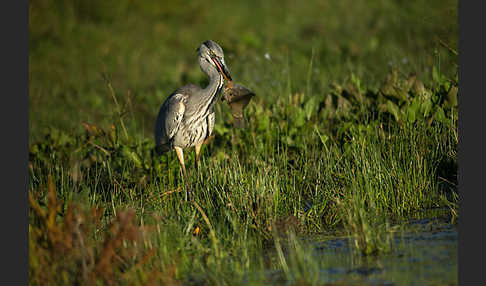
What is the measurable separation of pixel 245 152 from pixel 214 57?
1.27 meters

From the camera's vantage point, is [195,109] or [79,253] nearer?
[79,253]

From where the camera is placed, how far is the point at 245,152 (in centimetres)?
632

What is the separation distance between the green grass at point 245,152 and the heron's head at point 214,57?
71 cm

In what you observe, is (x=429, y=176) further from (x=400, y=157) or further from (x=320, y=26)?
(x=320, y=26)

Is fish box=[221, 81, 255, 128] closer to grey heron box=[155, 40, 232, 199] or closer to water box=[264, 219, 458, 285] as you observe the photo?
grey heron box=[155, 40, 232, 199]

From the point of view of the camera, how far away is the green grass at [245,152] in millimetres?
3744

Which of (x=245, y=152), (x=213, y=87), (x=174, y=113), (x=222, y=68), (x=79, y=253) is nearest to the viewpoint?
(x=79, y=253)

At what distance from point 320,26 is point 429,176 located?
7478 mm

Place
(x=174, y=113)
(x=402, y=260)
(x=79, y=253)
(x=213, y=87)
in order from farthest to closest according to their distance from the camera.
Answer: (x=174, y=113) → (x=213, y=87) → (x=402, y=260) → (x=79, y=253)

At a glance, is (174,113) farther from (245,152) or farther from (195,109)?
(245,152)

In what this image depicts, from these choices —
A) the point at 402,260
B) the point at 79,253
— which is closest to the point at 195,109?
the point at 79,253

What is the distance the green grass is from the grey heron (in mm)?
265

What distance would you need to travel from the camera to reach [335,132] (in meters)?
6.39

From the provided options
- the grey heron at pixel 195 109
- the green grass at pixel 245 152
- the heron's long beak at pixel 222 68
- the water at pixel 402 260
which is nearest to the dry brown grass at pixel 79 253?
the green grass at pixel 245 152
